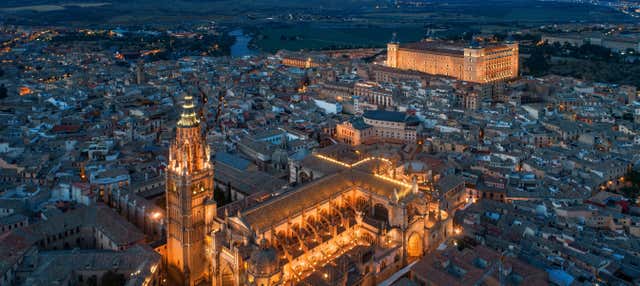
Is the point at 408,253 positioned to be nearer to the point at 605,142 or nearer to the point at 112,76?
the point at 605,142

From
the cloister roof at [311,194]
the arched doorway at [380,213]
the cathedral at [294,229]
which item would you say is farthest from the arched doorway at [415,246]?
the cloister roof at [311,194]

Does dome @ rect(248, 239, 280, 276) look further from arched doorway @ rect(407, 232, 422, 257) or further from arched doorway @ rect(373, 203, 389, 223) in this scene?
arched doorway @ rect(407, 232, 422, 257)

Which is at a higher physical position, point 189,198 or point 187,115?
point 187,115

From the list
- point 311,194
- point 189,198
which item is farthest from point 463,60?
point 189,198

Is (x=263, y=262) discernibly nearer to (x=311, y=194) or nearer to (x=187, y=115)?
(x=311, y=194)

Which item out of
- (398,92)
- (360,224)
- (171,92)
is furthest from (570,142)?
(171,92)

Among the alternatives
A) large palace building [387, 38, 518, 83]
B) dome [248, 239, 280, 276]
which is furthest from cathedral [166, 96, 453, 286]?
large palace building [387, 38, 518, 83]
